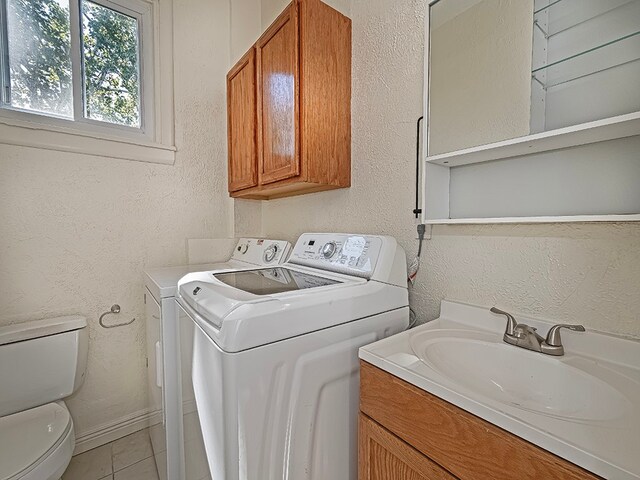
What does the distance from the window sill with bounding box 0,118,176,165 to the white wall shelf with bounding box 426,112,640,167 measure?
1.62 meters

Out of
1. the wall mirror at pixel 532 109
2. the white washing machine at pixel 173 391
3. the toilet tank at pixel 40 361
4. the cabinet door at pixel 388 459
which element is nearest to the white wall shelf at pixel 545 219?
the wall mirror at pixel 532 109

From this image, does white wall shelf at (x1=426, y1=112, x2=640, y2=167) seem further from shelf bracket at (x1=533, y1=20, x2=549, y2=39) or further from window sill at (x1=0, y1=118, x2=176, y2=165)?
window sill at (x1=0, y1=118, x2=176, y2=165)

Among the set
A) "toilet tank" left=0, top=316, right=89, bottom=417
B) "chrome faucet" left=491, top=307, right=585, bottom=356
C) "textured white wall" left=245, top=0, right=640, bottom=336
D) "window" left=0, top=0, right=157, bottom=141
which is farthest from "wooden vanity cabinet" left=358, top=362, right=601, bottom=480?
"window" left=0, top=0, right=157, bottom=141

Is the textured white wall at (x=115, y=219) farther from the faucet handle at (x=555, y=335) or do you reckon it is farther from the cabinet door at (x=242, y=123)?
the faucet handle at (x=555, y=335)

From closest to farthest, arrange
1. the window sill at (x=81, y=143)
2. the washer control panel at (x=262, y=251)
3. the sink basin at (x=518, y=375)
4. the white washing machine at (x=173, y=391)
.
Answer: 1. the sink basin at (x=518, y=375)
2. the white washing machine at (x=173, y=391)
3. the window sill at (x=81, y=143)
4. the washer control panel at (x=262, y=251)

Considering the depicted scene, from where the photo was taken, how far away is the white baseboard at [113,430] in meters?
1.68

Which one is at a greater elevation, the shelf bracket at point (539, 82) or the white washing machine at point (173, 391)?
the shelf bracket at point (539, 82)

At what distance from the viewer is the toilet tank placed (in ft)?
4.44

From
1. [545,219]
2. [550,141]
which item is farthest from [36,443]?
[550,141]

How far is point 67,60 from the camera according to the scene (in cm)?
165

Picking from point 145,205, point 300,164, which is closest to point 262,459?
point 300,164

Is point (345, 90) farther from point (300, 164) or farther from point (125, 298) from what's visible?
point (125, 298)

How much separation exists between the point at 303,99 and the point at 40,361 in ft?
5.77

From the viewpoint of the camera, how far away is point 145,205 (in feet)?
6.06
